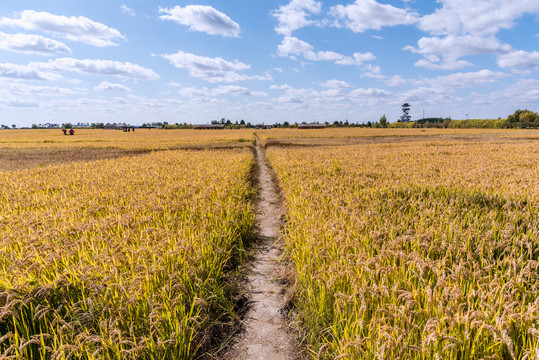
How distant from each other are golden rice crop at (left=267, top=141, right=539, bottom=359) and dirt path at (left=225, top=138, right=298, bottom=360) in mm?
349

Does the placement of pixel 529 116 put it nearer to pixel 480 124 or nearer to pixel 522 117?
pixel 522 117

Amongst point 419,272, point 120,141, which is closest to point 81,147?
point 120,141

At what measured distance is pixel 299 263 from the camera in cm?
488

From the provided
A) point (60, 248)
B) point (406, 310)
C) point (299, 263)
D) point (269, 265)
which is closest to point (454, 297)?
point (406, 310)

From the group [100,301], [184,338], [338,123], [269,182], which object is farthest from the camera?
[338,123]

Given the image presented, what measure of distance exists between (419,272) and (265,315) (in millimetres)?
2352

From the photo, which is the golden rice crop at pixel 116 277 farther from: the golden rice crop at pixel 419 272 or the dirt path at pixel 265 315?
the golden rice crop at pixel 419 272

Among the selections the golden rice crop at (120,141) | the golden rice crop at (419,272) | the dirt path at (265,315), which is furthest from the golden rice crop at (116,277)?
the golden rice crop at (120,141)

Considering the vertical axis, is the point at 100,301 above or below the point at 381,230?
below

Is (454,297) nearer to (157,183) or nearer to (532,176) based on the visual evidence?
(157,183)

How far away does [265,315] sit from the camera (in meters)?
4.26

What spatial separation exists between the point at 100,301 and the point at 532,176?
47.1ft

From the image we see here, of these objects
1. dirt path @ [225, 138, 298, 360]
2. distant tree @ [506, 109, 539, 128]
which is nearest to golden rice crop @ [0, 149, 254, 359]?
dirt path @ [225, 138, 298, 360]

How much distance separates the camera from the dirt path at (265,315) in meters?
3.51
